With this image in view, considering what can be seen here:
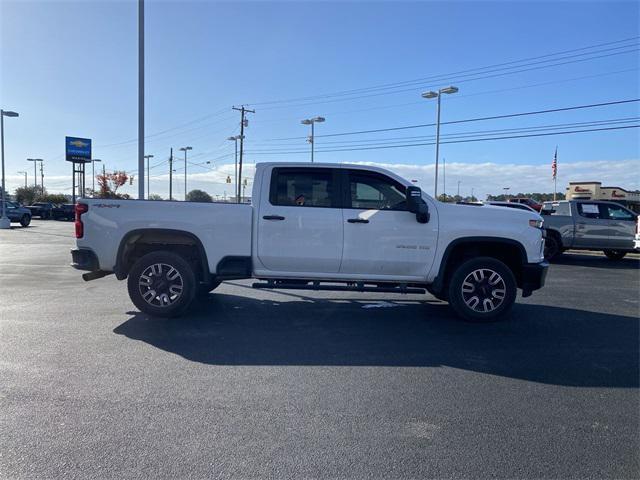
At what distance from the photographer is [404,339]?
5.88 m

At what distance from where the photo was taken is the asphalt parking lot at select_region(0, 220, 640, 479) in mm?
3154

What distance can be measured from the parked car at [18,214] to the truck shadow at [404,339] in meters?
29.7

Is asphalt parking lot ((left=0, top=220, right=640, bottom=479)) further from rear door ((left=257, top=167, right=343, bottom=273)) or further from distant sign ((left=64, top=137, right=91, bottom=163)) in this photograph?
distant sign ((left=64, top=137, right=91, bottom=163))

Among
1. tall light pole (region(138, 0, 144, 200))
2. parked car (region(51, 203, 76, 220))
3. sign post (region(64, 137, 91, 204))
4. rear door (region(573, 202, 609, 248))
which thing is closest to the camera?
tall light pole (region(138, 0, 144, 200))

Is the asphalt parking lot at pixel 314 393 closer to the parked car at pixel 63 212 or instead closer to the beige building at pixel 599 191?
the parked car at pixel 63 212

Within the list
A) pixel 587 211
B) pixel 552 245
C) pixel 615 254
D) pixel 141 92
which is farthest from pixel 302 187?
pixel 615 254

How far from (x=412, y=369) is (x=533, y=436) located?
1459 millimetres

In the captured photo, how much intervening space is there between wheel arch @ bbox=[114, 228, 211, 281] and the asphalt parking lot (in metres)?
0.71

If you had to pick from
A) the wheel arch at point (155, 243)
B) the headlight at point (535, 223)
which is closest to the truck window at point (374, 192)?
the headlight at point (535, 223)

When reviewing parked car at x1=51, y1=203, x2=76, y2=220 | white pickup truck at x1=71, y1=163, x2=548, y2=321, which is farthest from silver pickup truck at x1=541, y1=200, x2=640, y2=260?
parked car at x1=51, y1=203, x2=76, y2=220

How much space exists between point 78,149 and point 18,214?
1227 inches

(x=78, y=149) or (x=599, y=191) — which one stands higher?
(x=78, y=149)

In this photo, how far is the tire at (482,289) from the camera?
6711 millimetres

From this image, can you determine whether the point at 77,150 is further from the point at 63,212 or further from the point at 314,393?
the point at 314,393
